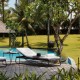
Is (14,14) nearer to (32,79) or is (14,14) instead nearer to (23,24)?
(23,24)

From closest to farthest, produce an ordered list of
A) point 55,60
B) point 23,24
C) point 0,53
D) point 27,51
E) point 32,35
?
point 55,60, point 27,51, point 0,53, point 23,24, point 32,35

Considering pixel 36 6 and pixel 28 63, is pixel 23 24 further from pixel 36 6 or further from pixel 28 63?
pixel 28 63

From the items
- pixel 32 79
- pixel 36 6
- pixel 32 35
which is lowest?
pixel 32 35

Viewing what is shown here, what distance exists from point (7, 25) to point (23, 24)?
372 inches

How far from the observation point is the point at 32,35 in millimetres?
43781

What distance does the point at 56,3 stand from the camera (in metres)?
20.2

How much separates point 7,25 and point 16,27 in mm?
1222

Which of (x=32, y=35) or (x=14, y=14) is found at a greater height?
(x=14, y=14)

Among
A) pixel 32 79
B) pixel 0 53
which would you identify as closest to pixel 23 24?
pixel 0 53

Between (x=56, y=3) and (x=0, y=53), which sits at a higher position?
(x=56, y=3)

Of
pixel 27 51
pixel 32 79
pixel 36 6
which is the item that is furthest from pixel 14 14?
pixel 32 79

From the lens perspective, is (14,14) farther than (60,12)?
A: Yes

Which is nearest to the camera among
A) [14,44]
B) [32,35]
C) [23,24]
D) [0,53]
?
[0,53]

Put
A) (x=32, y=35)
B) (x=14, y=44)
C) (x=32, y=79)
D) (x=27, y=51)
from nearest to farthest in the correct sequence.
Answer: (x=32, y=79), (x=27, y=51), (x=14, y=44), (x=32, y=35)
